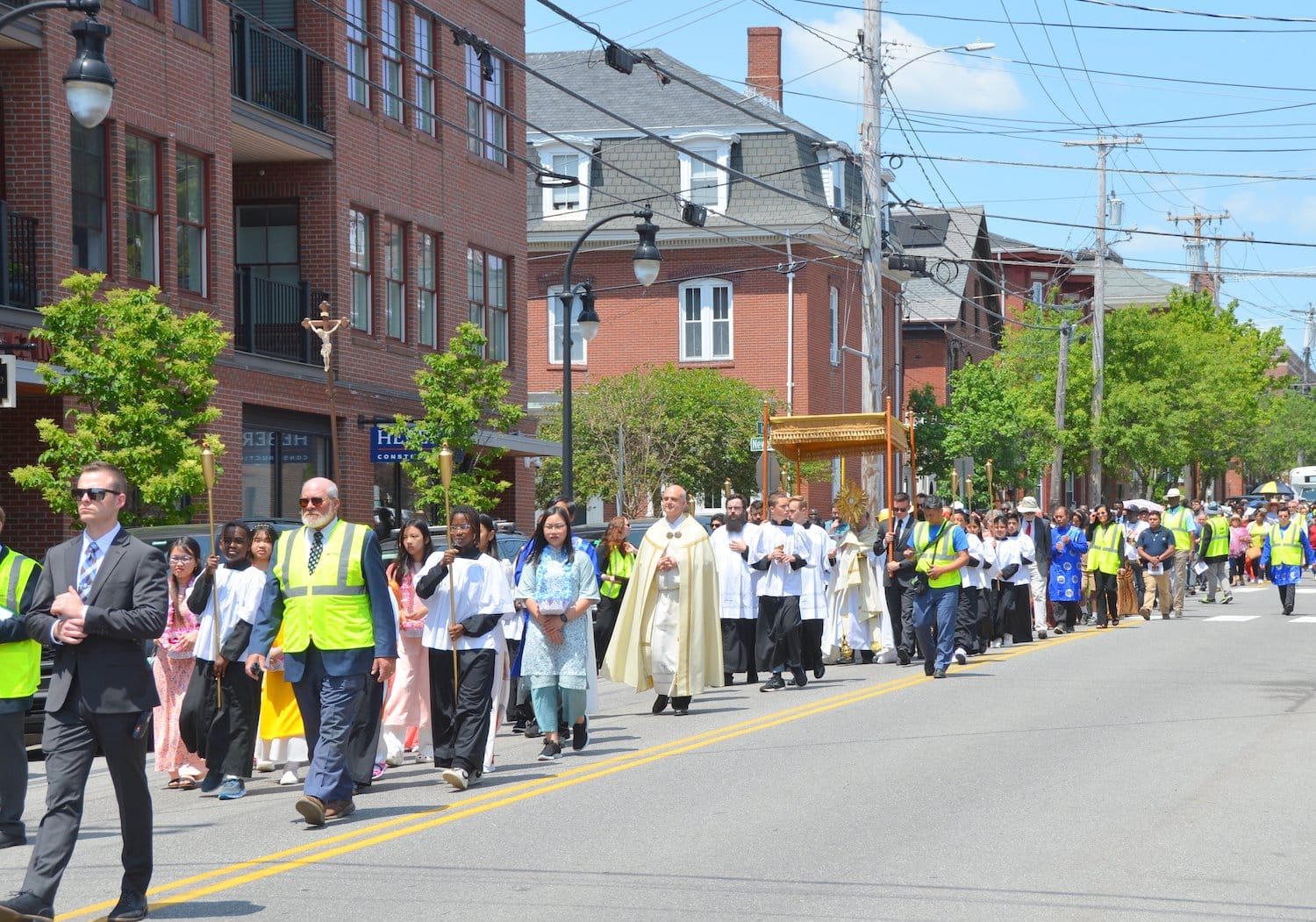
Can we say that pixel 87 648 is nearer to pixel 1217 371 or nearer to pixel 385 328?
pixel 385 328

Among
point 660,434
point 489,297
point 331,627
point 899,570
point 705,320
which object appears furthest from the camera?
point 705,320

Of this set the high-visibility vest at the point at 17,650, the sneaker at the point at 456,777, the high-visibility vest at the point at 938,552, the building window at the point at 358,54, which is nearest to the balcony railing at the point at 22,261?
the building window at the point at 358,54

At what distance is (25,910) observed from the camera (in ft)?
23.2

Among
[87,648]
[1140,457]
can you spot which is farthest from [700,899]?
[1140,457]

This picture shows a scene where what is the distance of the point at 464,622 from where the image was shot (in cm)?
1162

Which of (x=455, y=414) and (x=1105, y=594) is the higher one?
(x=455, y=414)

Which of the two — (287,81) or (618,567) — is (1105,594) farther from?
(287,81)

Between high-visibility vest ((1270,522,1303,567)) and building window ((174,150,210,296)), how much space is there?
16.9 meters

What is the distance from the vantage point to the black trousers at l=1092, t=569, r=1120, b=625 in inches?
1062

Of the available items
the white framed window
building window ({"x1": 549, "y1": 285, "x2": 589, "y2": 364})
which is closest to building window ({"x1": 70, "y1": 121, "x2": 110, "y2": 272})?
building window ({"x1": 549, "y1": 285, "x2": 589, "y2": 364})

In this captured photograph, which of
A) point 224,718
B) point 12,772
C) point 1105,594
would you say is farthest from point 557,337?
point 12,772

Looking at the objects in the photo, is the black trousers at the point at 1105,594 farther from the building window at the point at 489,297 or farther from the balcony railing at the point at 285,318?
the balcony railing at the point at 285,318

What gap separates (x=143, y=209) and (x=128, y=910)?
1690 cm

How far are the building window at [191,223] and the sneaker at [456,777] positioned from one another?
1413 centimetres
